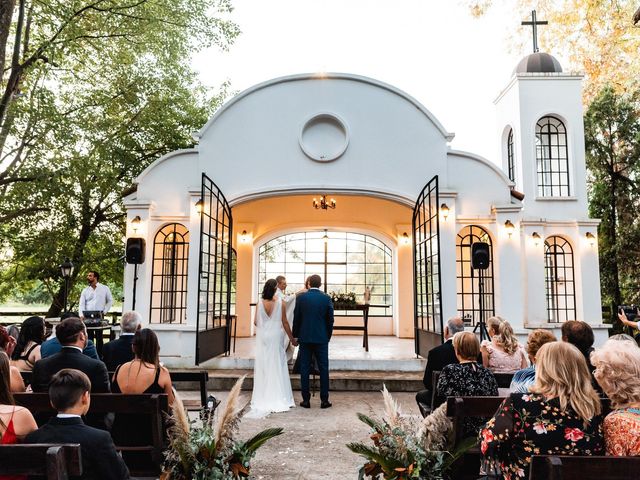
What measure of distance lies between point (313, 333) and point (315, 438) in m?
1.60

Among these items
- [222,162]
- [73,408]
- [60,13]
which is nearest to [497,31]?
[222,162]

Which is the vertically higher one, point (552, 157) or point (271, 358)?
point (552, 157)

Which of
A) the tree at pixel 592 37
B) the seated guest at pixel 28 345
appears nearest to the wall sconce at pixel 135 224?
the seated guest at pixel 28 345

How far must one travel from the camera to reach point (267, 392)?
245 inches

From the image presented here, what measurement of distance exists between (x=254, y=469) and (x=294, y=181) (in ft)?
19.3

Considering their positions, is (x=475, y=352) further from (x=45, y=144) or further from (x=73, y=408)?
(x=45, y=144)

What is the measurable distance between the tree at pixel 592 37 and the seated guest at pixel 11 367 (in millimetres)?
14696

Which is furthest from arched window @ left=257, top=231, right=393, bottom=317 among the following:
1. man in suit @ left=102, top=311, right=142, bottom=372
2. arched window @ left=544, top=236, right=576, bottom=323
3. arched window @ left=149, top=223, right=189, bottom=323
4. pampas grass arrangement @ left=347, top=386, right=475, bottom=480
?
pampas grass arrangement @ left=347, top=386, right=475, bottom=480

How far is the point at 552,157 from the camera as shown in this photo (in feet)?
38.0

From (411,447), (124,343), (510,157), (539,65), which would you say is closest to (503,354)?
(411,447)

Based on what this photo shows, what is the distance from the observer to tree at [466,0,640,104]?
46.6 ft

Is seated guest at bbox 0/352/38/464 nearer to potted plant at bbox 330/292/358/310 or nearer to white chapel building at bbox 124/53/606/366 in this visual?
white chapel building at bbox 124/53/606/366

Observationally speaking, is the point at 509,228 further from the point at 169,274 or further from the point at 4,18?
the point at 4,18

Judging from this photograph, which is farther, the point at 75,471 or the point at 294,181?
the point at 294,181
